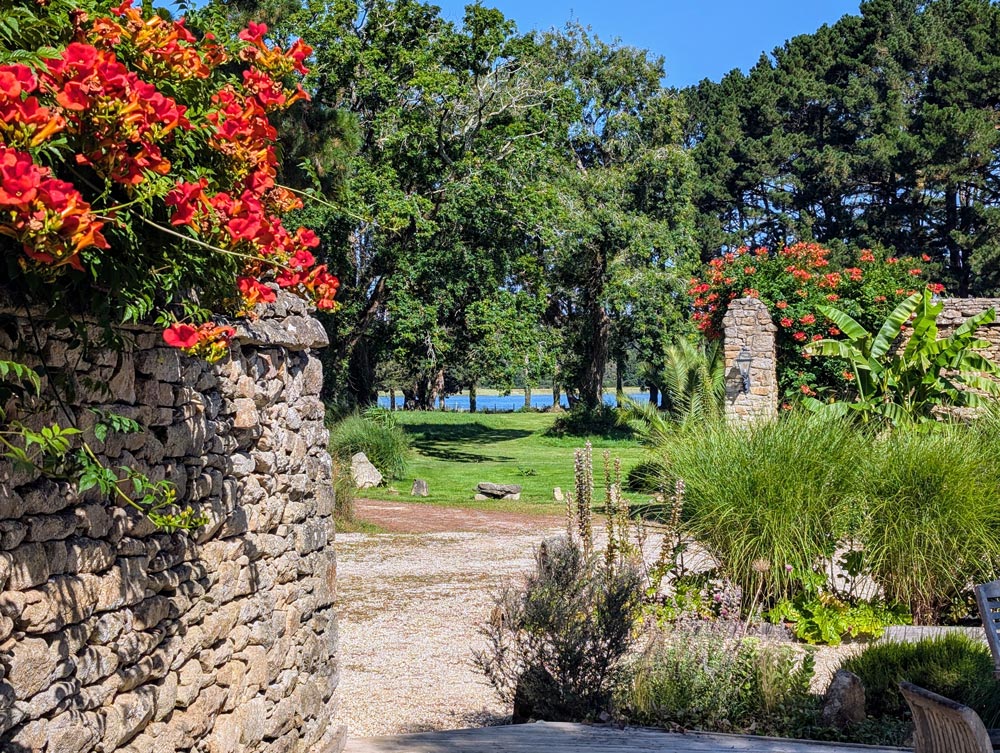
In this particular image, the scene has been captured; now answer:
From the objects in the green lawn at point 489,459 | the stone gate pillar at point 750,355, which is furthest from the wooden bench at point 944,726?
the green lawn at point 489,459

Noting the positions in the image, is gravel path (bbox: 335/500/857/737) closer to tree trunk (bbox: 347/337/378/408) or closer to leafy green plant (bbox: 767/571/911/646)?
leafy green plant (bbox: 767/571/911/646)

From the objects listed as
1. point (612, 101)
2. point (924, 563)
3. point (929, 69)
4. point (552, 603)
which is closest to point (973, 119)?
point (929, 69)

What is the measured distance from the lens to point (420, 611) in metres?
9.00

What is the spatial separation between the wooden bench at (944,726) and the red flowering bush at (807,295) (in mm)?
13403

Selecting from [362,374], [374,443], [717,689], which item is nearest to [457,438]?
[362,374]

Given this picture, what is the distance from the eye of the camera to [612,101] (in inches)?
1415

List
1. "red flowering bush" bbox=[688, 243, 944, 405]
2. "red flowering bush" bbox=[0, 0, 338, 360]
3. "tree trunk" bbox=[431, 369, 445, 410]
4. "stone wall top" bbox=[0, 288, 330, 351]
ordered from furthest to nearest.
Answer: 1. "tree trunk" bbox=[431, 369, 445, 410]
2. "red flowering bush" bbox=[688, 243, 944, 405]
3. "stone wall top" bbox=[0, 288, 330, 351]
4. "red flowering bush" bbox=[0, 0, 338, 360]

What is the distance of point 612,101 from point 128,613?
34780 millimetres

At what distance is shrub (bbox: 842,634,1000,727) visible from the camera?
18.6 ft

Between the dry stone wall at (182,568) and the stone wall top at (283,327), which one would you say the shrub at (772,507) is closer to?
the dry stone wall at (182,568)

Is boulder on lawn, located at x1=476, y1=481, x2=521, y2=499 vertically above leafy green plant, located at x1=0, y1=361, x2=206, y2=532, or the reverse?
leafy green plant, located at x1=0, y1=361, x2=206, y2=532

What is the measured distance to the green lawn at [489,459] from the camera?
1777 cm

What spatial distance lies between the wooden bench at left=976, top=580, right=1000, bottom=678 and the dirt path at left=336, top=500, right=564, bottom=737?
3296 millimetres

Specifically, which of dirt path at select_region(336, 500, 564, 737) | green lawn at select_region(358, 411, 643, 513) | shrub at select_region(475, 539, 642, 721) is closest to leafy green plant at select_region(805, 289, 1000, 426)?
dirt path at select_region(336, 500, 564, 737)
